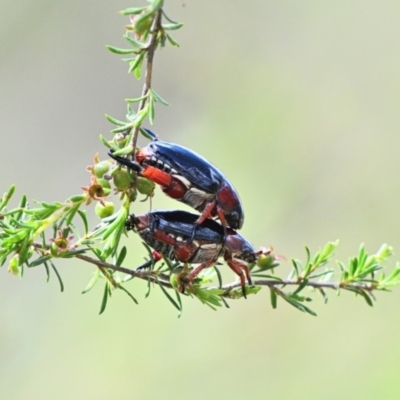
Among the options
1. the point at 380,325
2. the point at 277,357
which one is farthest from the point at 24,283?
the point at 380,325

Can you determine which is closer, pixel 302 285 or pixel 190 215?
pixel 190 215

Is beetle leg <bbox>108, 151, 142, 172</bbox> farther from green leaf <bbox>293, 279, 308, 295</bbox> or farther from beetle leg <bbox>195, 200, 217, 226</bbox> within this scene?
green leaf <bbox>293, 279, 308, 295</bbox>

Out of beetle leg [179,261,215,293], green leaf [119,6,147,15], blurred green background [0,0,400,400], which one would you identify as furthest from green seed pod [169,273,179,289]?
blurred green background [0,0,400,400]

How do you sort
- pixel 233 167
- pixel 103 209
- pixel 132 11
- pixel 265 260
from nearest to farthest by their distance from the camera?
pixel 132 11 < pixel 103 209 < pixel 265 260 < pixel 233 167

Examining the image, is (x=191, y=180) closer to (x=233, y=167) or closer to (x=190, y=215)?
(x=190, y=215)

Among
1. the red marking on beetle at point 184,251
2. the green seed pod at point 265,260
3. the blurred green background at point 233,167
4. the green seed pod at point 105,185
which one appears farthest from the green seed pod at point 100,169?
the blurred green background at point 233,167

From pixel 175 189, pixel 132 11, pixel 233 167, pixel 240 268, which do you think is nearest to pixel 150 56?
pixel 132 11

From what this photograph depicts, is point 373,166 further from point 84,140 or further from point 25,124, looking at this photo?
point 25,124
